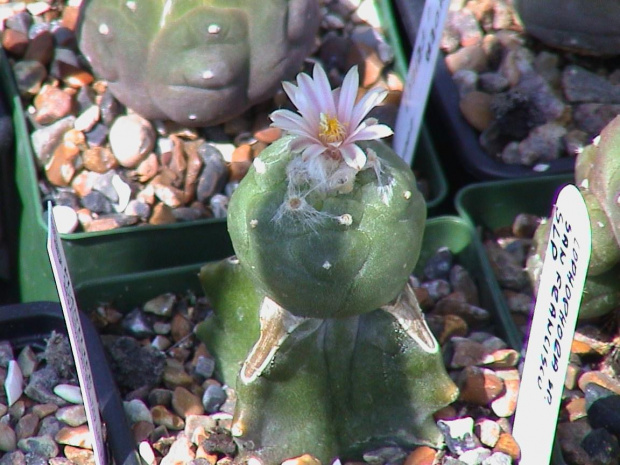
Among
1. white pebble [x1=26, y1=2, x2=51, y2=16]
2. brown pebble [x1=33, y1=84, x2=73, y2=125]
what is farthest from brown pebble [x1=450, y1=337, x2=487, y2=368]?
white pebble [x1=26, y1=2, x2=51, y2=16]

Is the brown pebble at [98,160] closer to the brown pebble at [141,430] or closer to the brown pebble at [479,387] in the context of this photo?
the brown pebble at [141,430]

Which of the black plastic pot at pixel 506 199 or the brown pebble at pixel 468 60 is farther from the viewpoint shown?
the brown pebble at pixel 468 60

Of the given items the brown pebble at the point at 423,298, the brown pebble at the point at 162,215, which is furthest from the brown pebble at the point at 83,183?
the brown pebble at the point at 423,298

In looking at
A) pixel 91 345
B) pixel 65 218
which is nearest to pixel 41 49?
pixel 65 218

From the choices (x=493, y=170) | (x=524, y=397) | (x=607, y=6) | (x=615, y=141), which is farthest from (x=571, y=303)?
(x=607, y=6)

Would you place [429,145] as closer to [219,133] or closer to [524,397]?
[219,133]

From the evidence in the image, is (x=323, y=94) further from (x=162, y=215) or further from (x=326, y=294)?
(x=162, y=215)
